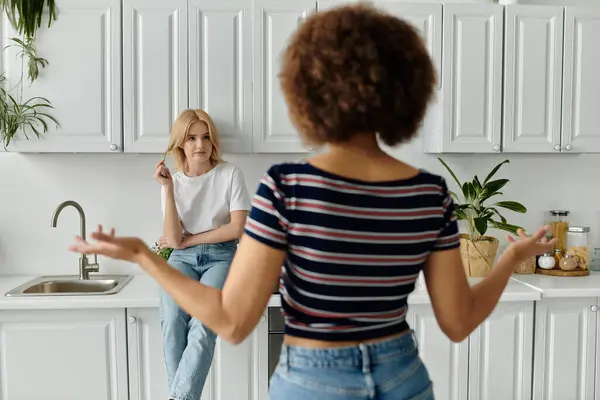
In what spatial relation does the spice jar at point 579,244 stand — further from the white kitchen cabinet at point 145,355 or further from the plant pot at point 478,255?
the white kitchen cabinet at point 145,355

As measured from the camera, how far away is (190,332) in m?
2.30

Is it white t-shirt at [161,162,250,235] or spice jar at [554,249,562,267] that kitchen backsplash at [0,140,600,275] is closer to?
white t-shirt at [161,162,250,235]

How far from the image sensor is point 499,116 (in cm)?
278

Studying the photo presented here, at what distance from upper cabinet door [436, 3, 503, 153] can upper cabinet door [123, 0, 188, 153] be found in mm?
1172

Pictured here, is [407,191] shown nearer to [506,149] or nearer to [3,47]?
[506,149]

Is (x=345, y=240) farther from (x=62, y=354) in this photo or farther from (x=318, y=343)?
(x=62, y=354)

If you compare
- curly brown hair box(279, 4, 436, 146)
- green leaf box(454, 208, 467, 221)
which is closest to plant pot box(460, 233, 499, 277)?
green leaf box(454, 208, 467, 221)

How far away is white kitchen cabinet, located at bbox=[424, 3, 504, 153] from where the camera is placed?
274 cm

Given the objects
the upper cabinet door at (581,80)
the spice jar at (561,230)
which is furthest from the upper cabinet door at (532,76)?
the spice jar at (561,230)

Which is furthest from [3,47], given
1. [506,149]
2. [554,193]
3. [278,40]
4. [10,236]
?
[554,193]

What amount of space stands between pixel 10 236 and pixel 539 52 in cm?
265

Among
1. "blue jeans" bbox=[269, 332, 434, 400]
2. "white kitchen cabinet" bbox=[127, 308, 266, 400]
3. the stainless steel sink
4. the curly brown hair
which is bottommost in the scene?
"white kitchen cabinet" bbox=[127, 308, 266, 400]

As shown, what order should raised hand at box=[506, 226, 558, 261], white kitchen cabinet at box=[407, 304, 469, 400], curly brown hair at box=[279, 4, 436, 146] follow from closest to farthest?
curly brown hair at box=[279, 4, 436, 146]
raised hand at box=[506, 226, 558, 261]
white kitchen cabinet at box=[407, 304, 469, 400]

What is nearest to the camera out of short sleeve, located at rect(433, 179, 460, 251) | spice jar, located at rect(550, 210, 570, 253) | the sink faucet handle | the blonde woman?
short sleeve, located at rect(433, 179, 460, 251)
